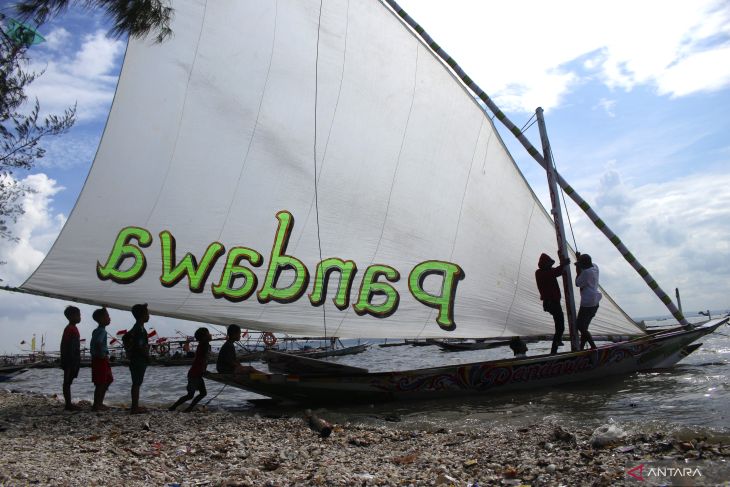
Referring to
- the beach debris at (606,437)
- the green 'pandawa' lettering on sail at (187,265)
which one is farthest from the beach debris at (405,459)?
the green 'pandawa' lettering on sail at (187,265)

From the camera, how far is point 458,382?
10.2 metres

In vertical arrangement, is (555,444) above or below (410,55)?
below

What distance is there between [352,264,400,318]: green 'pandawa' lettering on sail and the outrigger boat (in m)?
0.03

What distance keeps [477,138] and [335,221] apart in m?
3.24

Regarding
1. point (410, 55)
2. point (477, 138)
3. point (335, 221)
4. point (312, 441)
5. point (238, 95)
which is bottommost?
point (312, 441)

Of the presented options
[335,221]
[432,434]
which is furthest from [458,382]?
[335,221]

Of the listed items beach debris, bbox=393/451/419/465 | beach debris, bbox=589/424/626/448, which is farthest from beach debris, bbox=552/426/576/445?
beach debris, bbox=393/451/419/465

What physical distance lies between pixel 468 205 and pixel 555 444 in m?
5.31

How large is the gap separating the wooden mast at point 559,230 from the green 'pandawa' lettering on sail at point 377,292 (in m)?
3.18

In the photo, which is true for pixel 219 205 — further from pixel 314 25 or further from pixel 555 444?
pixel 555 444

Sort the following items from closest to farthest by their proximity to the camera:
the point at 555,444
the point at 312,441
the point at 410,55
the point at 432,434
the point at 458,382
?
the point at 555,444
the point at 312,441
the point at 432,434
the point at 458,382
the point at 410,55

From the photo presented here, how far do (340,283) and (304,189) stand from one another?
191cm

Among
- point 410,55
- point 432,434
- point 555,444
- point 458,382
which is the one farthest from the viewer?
point 410,55

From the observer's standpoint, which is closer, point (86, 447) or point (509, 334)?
point (86, 447)
